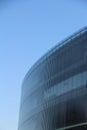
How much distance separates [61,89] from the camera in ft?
144

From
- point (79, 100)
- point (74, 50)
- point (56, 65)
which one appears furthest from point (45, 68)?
point (79, 100)

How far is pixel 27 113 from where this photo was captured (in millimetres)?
54906

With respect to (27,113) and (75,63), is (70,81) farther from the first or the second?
(27,113)

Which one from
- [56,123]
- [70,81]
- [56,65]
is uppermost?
[56,65]

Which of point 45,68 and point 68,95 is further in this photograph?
point 45,68

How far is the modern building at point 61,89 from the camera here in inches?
1594

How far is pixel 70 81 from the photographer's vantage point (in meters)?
42.5

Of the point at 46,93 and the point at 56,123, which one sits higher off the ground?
the point at 46,93

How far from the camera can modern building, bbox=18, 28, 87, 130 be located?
4050 cm

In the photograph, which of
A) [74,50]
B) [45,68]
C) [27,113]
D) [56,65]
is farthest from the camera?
[27,113]

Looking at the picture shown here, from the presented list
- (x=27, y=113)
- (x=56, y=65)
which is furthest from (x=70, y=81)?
(x=27, y=113)

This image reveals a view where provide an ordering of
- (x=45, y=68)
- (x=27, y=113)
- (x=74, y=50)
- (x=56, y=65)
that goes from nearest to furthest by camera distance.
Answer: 1. (x=74, y=50)
2. (x=56, y=65)
3. (x=45, y=68)
4. (x=27, y=113)

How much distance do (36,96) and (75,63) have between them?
35.7 ft

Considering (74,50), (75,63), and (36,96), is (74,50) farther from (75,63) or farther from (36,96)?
(36,96)
